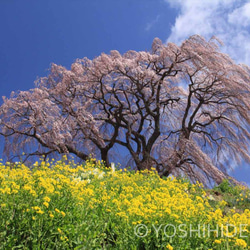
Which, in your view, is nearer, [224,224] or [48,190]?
[48,190]

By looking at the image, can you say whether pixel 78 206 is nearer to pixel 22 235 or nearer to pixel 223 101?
pixel 22 235

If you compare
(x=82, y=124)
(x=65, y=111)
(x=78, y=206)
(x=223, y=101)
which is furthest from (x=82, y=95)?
(x=78, y=206)

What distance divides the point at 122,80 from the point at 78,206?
10534 millimetres

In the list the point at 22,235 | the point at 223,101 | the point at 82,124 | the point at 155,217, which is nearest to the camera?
the point at 22,235

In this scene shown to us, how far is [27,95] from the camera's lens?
1307 centimetres

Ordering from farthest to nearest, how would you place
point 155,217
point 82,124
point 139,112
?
1. point 139,112
2. point 82,124
3. point 155,217

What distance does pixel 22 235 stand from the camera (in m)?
3.42

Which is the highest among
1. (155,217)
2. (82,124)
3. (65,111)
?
(65,111)

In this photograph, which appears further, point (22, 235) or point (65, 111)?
point (65, 111)

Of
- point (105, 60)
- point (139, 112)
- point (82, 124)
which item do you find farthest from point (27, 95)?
point (139, 112)

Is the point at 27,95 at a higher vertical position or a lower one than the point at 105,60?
lower

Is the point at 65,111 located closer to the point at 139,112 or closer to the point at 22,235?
the point at 139,112

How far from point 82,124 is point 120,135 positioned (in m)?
3.64

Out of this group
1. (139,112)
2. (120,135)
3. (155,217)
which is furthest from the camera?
(120,135)
